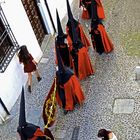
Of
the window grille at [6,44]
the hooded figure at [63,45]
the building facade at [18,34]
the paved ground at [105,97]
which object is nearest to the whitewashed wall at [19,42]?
the building facade at [18,34]

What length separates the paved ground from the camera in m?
8.88

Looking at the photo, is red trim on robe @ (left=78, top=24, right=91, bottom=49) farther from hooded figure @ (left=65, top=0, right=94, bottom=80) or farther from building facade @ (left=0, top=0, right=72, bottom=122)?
building facade @ (left=0, top=0, right=72, bottom=122)

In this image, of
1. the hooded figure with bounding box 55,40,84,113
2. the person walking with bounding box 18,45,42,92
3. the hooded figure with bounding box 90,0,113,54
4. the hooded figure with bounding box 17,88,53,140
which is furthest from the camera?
the hooded figure with bounding box 90,0,113,54

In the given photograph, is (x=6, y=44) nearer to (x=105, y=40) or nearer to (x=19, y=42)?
(x=19, y=42)

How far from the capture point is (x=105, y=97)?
31.8ft

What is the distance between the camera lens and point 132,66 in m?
10.5

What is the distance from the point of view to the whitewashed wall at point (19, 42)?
32.9 ft

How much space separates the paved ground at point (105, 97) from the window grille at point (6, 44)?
1188 millimetres

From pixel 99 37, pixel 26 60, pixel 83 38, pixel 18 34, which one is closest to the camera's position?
pixel 26 60

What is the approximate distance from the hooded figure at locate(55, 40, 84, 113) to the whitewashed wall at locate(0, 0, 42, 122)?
149 centimetres

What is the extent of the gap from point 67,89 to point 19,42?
2484 mm

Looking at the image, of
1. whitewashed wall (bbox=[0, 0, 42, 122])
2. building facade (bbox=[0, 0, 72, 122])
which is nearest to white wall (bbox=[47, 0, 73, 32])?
building facade (bbox=[0, 0, 72, 122])

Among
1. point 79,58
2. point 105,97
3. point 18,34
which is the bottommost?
point 105,97

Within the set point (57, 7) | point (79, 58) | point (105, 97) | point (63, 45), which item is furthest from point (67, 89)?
point (57, 7)
